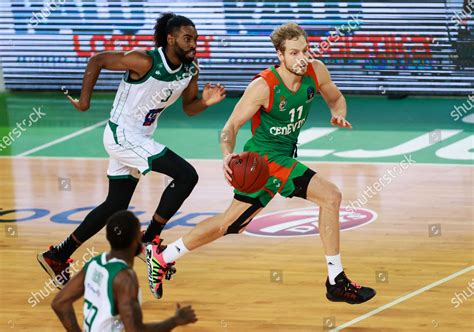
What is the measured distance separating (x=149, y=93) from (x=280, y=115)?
1.09m

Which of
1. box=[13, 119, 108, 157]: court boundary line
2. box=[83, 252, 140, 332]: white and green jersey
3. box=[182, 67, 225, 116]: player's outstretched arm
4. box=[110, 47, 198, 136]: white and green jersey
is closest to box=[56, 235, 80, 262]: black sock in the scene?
box=[110, 47, 198, 136]: white and green jersey

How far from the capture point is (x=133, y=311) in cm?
488

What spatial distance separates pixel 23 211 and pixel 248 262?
9.86 feet

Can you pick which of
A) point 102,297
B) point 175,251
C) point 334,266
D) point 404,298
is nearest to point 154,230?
point 175,251

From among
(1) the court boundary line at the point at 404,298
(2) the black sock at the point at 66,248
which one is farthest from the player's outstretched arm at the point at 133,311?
(2) the black sock at the point at 66,248

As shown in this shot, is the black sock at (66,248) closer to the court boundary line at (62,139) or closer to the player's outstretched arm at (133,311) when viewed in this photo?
the player's outstretched arm at (133,311)

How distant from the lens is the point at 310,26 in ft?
54.9

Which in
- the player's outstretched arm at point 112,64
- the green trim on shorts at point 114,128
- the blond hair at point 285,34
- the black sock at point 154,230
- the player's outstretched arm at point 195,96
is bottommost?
the black sock at point 154,230

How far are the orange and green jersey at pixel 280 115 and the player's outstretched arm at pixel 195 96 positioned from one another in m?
0.49

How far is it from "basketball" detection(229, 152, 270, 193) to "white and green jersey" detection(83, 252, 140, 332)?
214 centimetres

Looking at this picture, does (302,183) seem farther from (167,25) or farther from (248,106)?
(167,25)

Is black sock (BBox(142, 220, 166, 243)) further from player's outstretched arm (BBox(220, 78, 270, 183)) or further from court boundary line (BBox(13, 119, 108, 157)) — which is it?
court boundary line (BBox(13, 119, 108, 157))

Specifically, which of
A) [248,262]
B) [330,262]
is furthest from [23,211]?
[330,262]

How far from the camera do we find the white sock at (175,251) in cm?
786
